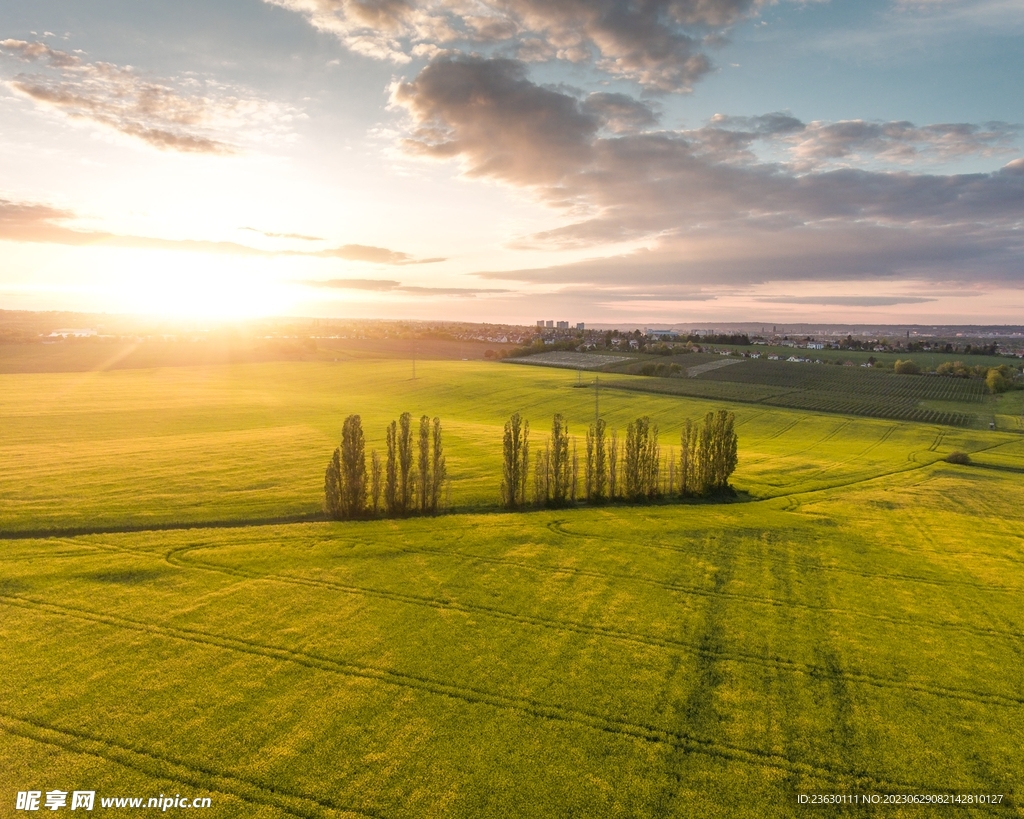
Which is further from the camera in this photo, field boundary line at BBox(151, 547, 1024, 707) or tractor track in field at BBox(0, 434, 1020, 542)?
tractor track in field at BBox(0, 434, 1020, 542)

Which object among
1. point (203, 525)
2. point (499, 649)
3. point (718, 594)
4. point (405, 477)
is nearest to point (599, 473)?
point (405, 477)

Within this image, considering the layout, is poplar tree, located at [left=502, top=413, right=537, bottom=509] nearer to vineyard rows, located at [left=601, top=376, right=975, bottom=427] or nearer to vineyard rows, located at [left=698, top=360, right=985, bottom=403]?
vineyard rows, located at [left=601, top=376, right=975, bottom=427]

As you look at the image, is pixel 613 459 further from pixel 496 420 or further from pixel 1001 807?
pixel 496 420

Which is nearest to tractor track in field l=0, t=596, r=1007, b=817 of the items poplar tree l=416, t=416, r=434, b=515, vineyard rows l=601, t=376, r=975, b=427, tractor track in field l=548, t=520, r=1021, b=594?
tractor track in field l=548, t=520, r=1021, b=594

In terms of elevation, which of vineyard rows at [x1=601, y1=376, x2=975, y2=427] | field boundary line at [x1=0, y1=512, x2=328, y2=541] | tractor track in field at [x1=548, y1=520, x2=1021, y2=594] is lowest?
tractor track in field at [x1=548, y1=520, x2=1021, y2=594]

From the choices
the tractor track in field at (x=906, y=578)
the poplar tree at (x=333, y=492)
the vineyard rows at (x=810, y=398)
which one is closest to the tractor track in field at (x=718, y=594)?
the tractor track in field at (x=906, y=578)

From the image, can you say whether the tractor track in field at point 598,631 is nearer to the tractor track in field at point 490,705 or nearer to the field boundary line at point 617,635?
the field boundary line at point 617,635

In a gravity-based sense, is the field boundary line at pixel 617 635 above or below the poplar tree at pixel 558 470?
below

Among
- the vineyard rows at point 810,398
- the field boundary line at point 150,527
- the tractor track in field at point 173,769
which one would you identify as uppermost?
the vineyard rows at point 810,398
